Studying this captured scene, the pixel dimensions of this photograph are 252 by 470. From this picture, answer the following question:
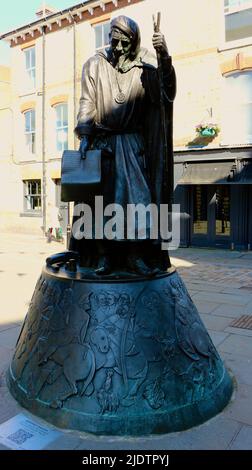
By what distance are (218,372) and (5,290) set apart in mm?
5184

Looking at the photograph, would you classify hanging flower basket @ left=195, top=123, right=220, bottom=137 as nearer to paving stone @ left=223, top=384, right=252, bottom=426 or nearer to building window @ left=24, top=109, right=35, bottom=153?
building window @ left=24, top=109, right=35, bottom=153

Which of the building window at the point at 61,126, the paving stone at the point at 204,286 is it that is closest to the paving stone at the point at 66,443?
the paving stone at the point at 204,286

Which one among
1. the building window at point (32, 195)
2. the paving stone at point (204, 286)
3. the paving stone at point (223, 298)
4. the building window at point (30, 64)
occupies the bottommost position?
the paving stone at point (223, 298)

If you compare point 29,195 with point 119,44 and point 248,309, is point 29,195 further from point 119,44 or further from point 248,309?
point 119,44

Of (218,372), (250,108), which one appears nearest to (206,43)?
(250,108)

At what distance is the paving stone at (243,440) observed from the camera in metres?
2.77

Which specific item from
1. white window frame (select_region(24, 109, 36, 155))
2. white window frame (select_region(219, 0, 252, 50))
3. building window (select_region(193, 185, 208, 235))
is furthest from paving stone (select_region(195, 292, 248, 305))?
white window frame (select_region(24, 109, 36, 155))

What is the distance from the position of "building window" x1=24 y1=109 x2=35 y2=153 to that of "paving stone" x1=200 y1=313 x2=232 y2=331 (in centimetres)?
1557

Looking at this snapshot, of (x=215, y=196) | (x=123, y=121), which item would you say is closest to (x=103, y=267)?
(x=123, y=121)

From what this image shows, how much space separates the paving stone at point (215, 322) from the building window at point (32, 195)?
14746 mm

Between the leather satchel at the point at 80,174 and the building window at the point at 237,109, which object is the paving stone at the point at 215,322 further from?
the building window at the point at 237,109

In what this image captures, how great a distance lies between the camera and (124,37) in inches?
131

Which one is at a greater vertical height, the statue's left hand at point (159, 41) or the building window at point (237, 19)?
the building window at point (237, 19)
